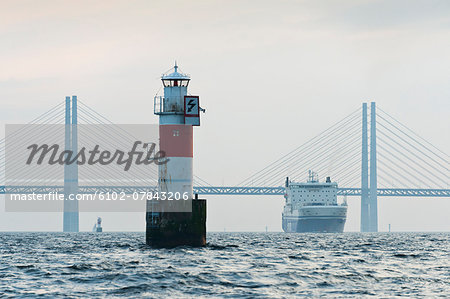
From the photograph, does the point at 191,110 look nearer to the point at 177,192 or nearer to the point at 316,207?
the point at 177,192

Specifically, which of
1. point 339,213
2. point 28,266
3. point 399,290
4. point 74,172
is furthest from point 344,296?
point 339,213

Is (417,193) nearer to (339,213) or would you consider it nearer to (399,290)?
(339,213)

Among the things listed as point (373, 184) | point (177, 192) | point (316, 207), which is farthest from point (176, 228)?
point (373, 184)

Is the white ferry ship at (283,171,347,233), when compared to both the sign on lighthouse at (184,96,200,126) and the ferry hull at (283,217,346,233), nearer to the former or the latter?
the ferry hull at (283,217,346,233)

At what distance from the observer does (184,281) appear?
2402 centimetres

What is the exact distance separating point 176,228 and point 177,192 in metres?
1.52

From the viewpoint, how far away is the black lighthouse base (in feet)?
119

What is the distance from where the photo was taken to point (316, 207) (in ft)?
377

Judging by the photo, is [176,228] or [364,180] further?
[364,180]

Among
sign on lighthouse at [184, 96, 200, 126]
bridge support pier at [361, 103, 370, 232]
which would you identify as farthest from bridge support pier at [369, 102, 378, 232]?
sign on lighthouse at [184, 96, 200, 126]

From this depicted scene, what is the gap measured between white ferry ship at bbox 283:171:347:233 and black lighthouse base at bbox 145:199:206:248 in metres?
79.0

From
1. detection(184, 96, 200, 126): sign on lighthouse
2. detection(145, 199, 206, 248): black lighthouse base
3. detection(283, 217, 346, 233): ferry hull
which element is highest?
detection(184, 96, 200, 126): sign on lighthouse

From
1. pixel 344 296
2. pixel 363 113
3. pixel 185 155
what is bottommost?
pixel 344 296

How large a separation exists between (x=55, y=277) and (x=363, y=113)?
108 meters
